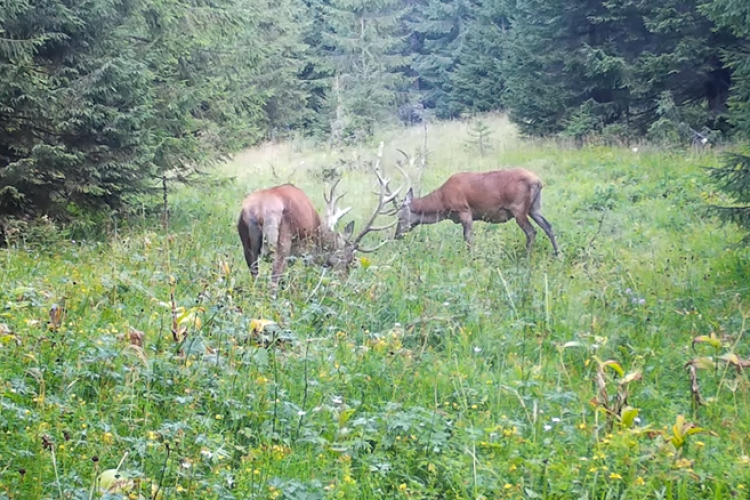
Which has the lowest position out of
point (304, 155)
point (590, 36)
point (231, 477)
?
point (304, 155)

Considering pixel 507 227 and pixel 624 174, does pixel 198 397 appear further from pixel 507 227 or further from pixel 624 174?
pixel 624 174

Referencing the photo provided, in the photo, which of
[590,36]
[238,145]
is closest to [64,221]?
[238,145]

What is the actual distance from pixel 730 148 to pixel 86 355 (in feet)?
46.0

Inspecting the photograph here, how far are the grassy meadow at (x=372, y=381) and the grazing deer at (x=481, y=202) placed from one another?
3591mm

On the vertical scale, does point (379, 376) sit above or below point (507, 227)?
above

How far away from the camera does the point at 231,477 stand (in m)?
3.14

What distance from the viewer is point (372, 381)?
434 centimetres

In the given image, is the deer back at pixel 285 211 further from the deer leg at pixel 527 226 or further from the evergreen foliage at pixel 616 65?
the evergreen foliage at pixel 616 65

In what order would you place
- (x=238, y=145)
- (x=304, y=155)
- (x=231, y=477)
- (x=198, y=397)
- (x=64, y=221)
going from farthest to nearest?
(x=304, y=155) → (x=238, y=145) → (x=64, y=221) → (x=198, y=397) → (x=231, y=477)

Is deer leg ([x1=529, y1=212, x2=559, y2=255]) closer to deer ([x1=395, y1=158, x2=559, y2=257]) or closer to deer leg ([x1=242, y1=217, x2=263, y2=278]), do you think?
deer ([x1=395, y1=158, x2=559, y2=257])

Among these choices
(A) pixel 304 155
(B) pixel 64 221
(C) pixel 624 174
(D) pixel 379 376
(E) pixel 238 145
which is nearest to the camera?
(D) pixel 379 376

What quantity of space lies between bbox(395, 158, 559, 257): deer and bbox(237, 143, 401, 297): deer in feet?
10.1

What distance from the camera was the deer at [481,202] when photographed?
36.7ft

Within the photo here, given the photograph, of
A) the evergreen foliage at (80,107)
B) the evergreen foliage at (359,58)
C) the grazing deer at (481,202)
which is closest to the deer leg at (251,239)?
the evergreen foliage at (80,107)
